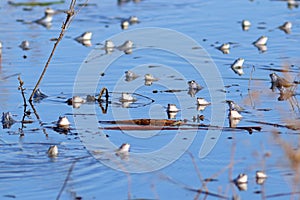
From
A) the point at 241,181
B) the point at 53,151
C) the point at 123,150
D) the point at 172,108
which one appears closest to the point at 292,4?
the point at 172,108

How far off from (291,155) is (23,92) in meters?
3.00

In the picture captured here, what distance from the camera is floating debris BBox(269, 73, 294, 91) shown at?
7027mm

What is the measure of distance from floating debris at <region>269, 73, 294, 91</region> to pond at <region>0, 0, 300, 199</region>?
0.02 metres

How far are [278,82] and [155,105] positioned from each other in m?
1.19

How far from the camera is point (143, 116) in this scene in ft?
20.6

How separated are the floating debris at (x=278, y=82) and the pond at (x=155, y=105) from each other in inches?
0.7

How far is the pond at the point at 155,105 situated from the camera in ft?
15.7

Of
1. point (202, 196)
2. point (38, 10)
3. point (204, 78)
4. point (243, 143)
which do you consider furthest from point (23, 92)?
point (38, 10)

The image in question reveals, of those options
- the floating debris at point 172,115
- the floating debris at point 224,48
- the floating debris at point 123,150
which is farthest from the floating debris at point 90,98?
the floating debris at point 224,48

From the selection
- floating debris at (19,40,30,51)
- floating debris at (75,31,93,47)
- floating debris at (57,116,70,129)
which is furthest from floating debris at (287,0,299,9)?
floating debris at (57,116,70,129)

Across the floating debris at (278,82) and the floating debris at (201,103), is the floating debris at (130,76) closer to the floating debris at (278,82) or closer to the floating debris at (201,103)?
the floating debris at (201,103)

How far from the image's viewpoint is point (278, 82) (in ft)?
23.4

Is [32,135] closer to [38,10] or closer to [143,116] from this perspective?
[143,116]

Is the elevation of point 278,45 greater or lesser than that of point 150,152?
greater
